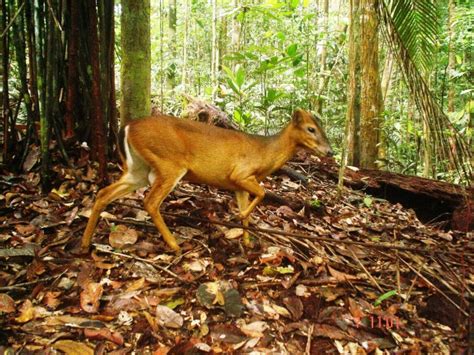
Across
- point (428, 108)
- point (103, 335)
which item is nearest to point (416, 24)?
point (428, 108)

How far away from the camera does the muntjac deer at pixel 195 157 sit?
11.8 ft

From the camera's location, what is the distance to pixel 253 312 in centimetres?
295

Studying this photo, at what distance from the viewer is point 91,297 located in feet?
9.36

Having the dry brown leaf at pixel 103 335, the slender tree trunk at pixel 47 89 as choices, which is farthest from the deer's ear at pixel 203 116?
the dry brown leaf at pixel 103 335

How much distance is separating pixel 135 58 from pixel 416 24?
3025 mm

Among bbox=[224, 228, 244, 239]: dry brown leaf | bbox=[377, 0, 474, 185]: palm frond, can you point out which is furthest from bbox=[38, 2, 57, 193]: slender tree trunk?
bbox=[377, 0, 474, 185]: palm frond

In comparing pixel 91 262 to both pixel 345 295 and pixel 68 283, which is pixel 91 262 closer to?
pixel 68 283

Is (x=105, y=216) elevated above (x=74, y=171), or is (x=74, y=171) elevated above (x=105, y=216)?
(x=74, y=171)

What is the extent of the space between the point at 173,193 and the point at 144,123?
3.97 feet

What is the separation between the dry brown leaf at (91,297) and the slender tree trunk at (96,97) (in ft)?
4.64

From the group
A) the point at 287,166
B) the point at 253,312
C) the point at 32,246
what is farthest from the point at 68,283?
the point at 287,166

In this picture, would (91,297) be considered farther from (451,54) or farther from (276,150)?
(451,54)

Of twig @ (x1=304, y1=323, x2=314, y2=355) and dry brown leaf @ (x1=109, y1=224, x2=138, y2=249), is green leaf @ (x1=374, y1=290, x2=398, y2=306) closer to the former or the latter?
twig @ (x1=304, y1=323, x2=314, y2=355)

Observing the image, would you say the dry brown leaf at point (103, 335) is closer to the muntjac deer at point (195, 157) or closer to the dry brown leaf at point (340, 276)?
the muntjac deer at point (195, 157)
